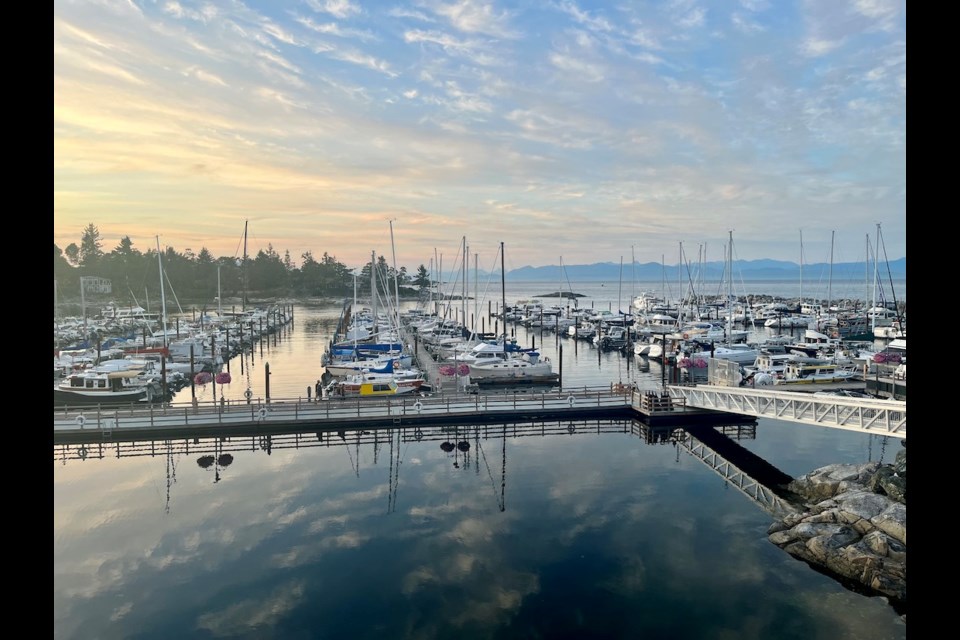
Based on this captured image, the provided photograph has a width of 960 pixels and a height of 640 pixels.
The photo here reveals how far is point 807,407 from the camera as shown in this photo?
1051 inches

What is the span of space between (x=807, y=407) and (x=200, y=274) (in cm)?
15891

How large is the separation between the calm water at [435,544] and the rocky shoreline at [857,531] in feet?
1.86

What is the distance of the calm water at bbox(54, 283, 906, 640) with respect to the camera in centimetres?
1620

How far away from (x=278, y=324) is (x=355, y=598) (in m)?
78.9

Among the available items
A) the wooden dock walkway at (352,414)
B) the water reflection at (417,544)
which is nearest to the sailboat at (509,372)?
the wooden dock walkway at (352,414)

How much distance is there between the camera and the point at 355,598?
17.3 m

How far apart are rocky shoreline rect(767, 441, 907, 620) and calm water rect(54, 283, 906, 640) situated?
1.86 feet

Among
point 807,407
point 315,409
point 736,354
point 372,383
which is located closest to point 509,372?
point 372,383

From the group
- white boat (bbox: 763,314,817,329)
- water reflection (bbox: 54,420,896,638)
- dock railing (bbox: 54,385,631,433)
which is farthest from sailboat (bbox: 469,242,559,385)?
white boat (bbox: 763,314,817,329)

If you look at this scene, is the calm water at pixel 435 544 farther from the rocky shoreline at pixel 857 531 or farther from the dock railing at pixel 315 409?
the dock railing at pixel 315 409

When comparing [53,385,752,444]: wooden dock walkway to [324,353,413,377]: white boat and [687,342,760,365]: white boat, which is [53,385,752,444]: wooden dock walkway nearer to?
[324,353,413,377]: white boat

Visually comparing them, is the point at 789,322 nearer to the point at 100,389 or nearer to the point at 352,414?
the point at 352,414
